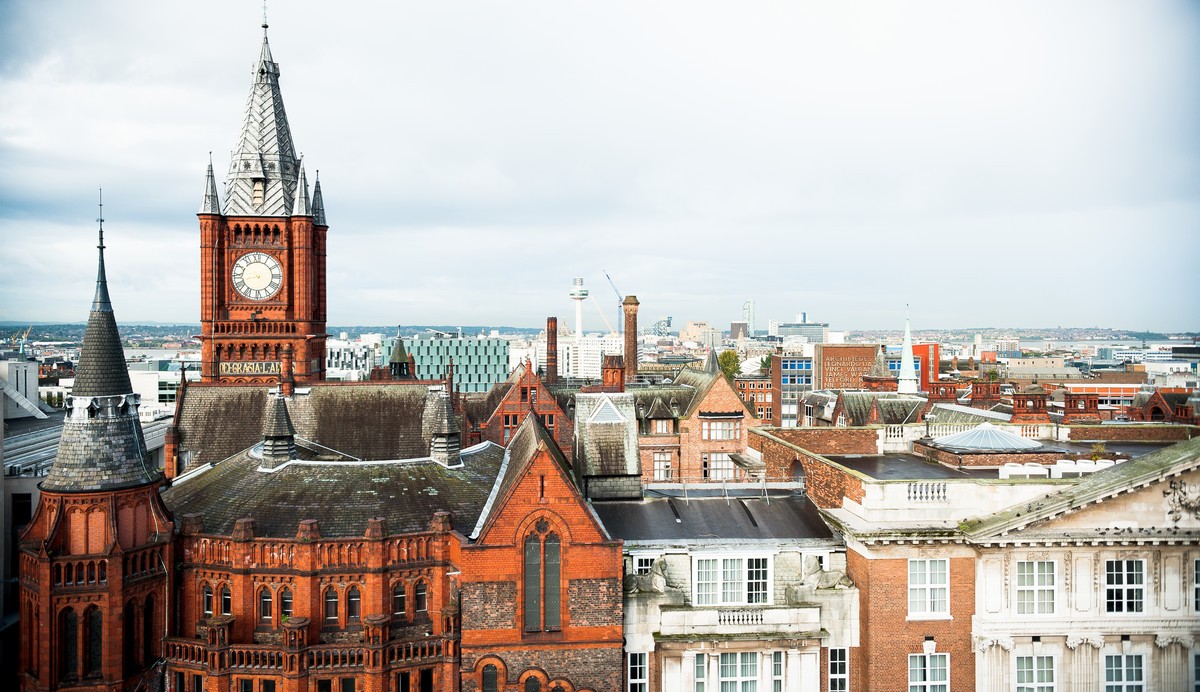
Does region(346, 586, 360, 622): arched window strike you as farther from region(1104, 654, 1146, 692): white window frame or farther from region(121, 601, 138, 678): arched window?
region(1104, 654, 1146, 692): white window frame

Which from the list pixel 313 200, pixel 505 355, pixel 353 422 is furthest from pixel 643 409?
pixel 505 355

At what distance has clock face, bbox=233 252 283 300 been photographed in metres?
51.3

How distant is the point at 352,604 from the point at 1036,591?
23328 millimetres

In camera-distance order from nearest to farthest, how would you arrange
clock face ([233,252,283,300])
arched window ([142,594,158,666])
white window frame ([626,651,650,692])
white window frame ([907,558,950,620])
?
white window frame ([907,558,950,620])
white window frame ([626,651,650,692])
arched window ([142,594,158,666])
clock face ([233,252,283,300])

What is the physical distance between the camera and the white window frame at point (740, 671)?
88.3 ft

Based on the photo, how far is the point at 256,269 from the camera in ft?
169

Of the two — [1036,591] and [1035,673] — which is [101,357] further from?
[1035,673]

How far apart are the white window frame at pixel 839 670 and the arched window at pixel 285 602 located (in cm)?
1897

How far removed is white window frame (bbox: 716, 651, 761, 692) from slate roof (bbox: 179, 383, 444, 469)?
844 inches

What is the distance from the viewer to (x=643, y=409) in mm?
61438

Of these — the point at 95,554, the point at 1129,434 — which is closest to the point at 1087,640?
the point at 1129,434

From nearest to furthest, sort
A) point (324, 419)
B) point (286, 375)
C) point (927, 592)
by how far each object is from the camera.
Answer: point (927, 592) → point (324, 419) → point (286, 375)

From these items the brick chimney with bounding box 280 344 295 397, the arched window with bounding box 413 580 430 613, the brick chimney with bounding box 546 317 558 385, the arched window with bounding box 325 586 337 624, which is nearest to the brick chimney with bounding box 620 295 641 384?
the brick chimney with bounding box 546 317 558 385

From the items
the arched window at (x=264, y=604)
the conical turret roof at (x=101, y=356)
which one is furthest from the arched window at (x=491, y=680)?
the conical turret roof at (x=101, y=356)
